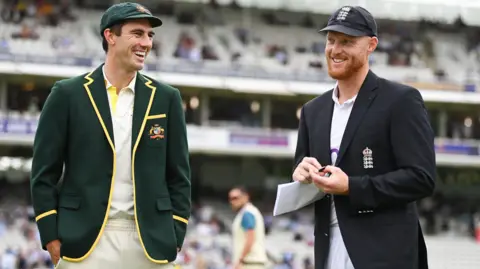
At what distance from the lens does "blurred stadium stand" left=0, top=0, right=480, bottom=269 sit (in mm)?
41812

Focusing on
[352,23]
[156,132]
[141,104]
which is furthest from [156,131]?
[352,23]

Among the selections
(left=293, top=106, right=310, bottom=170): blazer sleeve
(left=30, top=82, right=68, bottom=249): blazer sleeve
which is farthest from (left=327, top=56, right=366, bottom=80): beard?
(left=30, top=82, right=68, bottom=249): blazer sleeve

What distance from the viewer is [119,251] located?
5848 mm

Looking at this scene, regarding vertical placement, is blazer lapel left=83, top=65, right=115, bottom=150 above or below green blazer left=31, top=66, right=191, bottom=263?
above

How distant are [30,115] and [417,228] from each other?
37669mm

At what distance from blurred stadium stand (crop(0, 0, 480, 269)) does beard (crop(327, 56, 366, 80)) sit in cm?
3075

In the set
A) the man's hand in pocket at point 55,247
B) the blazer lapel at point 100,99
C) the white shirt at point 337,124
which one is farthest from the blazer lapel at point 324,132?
the man's hand in pocket at point 55,247

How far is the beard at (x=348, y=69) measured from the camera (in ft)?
18.2

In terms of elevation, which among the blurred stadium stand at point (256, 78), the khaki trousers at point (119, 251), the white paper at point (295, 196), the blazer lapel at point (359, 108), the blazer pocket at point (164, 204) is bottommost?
the blurred stadium stand at point (256, 78)

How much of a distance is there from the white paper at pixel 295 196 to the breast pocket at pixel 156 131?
2.38 feet

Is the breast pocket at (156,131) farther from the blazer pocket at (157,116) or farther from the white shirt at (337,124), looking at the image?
the white shirt at (337,124)

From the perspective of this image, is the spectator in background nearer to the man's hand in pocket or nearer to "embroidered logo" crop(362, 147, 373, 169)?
the man's hand in pocket

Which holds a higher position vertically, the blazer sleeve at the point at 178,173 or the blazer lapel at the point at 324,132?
the blazer lapel at the point at 324,132

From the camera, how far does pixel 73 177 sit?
19.3ft
